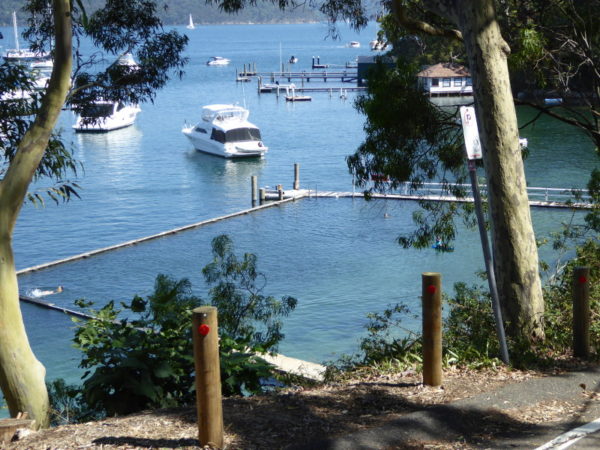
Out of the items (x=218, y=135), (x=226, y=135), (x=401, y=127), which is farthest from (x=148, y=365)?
(x=218, y=135)

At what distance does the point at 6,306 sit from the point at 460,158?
753cm

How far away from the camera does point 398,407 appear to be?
5.73 m

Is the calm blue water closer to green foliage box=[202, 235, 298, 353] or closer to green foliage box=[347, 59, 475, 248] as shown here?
green foliage box=[202, 235, 298, 353]

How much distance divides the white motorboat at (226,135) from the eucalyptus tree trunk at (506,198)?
160 feet

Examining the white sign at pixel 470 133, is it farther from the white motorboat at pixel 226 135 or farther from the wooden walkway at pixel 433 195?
the white motorboat at pixel 226 135

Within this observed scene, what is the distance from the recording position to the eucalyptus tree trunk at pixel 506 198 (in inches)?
304

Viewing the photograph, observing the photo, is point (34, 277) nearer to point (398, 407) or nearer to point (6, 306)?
point (6, 306)

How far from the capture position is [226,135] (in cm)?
5769

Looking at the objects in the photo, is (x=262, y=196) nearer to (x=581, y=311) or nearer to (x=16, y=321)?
(x=16, y=321)

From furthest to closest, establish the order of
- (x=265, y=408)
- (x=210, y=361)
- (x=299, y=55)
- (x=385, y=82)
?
(x=299, y=55)
(x=385, y=82)
(x=265, y=408)
(x=210, y=361)

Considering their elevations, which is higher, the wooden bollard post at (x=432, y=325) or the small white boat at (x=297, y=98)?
the small white boat at (x=297, y=98)

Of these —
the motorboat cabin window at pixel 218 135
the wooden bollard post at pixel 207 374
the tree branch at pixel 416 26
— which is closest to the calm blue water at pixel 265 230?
the motorboat cabin window at pixel 218 135

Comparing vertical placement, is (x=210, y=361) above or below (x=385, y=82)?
below

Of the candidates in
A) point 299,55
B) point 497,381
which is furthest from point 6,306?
point 299,55
